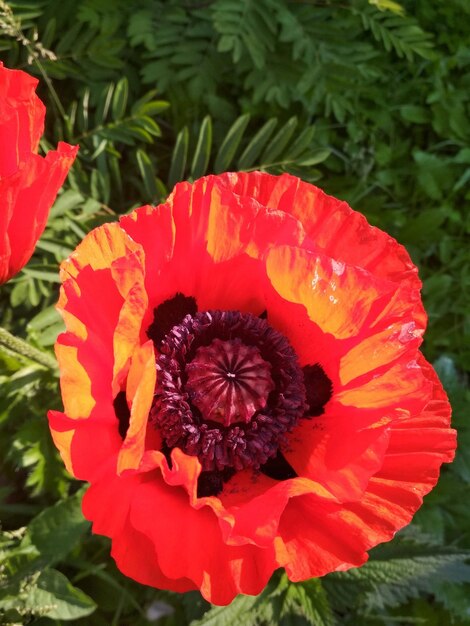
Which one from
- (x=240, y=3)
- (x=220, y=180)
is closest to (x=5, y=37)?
(x=240, y=3)

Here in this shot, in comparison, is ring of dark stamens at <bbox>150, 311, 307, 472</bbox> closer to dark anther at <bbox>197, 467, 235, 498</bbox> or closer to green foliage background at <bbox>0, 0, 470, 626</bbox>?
dark anther at <bbox>197, 467, 235, 498</bbox>

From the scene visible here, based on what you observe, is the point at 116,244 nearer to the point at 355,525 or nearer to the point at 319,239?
the point at 319,239

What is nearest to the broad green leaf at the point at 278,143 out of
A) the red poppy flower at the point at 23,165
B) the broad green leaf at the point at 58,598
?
the red poppy flower at the point at 23,165

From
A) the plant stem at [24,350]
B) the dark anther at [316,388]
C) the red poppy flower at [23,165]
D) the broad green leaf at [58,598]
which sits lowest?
the broad green leaf at [58,598]

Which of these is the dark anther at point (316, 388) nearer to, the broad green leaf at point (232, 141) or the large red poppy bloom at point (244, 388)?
the large red poppy bloom at point (244, 388)

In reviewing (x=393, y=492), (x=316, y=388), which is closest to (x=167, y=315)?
(x=316, y=388)

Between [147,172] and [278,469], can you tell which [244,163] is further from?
[278,469]

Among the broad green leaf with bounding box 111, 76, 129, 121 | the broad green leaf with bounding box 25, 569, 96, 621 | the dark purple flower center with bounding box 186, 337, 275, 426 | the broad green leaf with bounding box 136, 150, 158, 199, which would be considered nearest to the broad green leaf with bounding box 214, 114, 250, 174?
the broad green leaf with bounding box 136, 150, 158, 199
